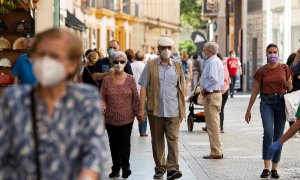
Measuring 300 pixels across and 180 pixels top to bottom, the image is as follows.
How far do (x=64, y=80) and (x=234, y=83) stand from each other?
37990 millimetres

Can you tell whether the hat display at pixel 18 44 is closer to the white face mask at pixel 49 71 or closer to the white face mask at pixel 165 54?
the white face mask at pixel 165 54

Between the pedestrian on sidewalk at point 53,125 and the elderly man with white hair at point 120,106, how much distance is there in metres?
8.46

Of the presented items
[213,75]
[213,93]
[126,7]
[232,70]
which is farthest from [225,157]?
[126,7]

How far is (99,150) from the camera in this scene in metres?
5.84

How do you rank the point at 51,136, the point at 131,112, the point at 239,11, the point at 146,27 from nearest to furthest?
the point at 51,136, the point at 131,112, the point at 239,11, the point at 146,27

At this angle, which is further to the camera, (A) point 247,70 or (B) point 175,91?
(A) point 247,70

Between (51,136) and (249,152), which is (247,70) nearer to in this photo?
(249,152)

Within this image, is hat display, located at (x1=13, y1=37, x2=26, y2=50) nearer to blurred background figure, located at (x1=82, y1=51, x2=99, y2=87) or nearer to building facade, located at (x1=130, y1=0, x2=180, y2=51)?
blurred background figure, located at (x1=82, y1=51, x2=99, y2=87)

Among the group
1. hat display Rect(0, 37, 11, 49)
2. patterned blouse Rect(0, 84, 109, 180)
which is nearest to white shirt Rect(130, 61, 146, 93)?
hat display Rect(0, 37, 11, 49)

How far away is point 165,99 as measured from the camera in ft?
47.7

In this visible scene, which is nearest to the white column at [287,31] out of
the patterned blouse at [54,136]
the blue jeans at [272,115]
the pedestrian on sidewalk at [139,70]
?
the pedestrian on sidewalk at [139,70]

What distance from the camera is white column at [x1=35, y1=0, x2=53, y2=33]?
22.0m

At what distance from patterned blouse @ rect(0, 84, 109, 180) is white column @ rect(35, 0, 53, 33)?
16105 millimetres

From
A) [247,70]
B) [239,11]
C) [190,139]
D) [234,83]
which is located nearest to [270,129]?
[190,139]
